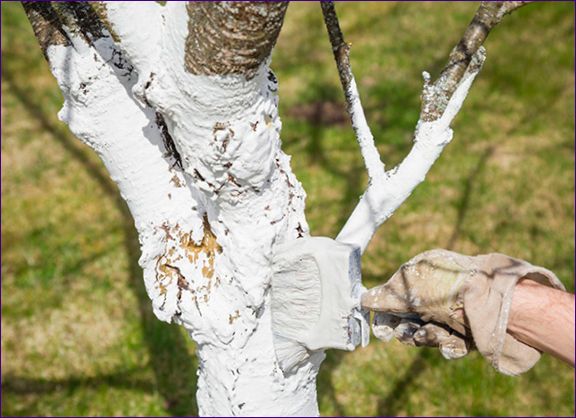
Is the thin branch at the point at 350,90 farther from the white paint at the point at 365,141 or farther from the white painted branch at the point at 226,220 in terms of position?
the white painted branch at the point at 226,220

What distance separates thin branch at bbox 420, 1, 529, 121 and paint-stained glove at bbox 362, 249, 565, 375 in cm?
33

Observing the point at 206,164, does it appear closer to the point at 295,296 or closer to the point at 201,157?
the point at 201,157

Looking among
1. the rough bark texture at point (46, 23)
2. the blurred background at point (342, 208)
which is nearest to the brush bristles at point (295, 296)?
the rough bark texture at point (46, 23)

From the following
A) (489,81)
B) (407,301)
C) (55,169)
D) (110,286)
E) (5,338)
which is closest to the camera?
(407,301)

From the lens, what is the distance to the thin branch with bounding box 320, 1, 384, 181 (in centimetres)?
154

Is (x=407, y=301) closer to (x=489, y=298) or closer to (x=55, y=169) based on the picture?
(x=489, y=298)

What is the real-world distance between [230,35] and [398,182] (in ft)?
2.01

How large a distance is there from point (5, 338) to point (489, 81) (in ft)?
12.3

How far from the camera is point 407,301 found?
150 cm

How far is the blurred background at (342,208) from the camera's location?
3008 millimetres

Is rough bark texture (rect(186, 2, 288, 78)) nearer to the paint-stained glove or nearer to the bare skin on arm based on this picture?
the paint-stained glove

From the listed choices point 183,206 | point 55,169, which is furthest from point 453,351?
point 55,169

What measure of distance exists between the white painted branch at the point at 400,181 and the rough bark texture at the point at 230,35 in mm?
489

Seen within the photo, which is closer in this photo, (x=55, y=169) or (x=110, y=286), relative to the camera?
(x=110, y=286)
